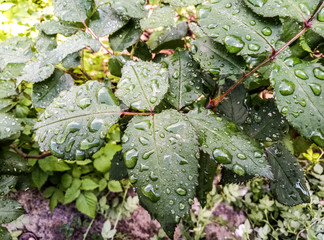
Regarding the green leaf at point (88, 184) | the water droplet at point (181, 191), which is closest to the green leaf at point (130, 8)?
the water droplet at point (181, 191)

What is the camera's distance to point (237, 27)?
2.06ft

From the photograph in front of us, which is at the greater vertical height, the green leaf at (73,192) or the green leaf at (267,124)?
the green leaf at (267,124)

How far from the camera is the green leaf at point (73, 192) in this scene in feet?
4.76

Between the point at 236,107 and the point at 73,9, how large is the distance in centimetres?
66

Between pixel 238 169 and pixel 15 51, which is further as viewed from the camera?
pixel 15 51

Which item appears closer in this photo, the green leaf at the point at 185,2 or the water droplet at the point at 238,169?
the water droplet at the point at 238,169

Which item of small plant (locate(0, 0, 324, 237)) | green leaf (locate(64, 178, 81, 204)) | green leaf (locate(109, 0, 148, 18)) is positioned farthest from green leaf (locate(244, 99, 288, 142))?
green leaf (locate(64, 178, 81, 204))

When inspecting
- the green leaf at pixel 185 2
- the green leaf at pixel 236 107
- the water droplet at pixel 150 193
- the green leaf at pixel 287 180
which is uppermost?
the green leaf at pixel 185 2

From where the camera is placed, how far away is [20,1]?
5.78 ft

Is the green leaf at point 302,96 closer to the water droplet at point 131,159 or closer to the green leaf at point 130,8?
the water droplet at point 131,159

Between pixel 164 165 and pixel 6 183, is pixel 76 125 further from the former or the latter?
pixel 6 183

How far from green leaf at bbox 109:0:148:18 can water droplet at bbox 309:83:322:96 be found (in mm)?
555

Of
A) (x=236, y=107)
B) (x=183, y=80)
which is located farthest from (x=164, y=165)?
(x=236, y=107)

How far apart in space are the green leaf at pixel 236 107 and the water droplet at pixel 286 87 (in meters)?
0.28
